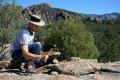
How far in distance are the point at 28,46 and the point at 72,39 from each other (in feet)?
131

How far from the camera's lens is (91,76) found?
1100 cm

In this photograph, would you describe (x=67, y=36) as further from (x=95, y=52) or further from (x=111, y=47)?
(x=111, y=47)

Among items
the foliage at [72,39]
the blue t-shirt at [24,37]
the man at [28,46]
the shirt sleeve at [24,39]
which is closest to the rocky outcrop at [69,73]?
the man at [28,46]

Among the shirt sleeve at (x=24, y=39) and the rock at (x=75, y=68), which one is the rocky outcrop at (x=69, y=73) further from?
the shirt sleeve at (x=24, y=39)

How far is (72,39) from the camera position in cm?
4966

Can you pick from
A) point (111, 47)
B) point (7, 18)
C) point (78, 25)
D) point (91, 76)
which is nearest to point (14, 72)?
point (91, 76)

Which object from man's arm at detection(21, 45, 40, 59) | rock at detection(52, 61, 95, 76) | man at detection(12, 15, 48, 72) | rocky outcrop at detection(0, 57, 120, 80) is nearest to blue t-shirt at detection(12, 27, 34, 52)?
man at detection(12, 15, 48, 72)

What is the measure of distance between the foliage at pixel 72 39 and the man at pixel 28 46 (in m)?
37.3

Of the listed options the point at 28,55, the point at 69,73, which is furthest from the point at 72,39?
the point at 28,55

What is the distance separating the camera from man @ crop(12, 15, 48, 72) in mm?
9180

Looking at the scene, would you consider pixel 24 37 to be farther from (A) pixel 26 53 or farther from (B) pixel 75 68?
(B) pixel 75 68

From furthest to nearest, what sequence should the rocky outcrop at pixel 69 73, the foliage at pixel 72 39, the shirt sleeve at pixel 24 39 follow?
the foliage at pixel 72 39 < the rocky outcrop at pixel 69 73 < the shirt sleeve at pixel 24 39

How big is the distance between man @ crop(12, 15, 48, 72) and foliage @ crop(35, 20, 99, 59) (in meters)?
37.3

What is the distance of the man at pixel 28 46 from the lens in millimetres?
9180
